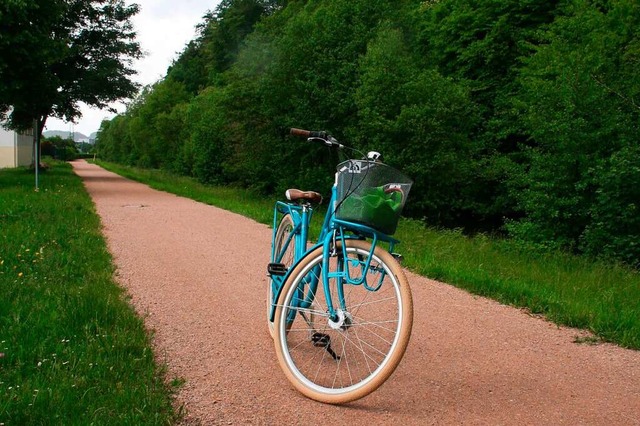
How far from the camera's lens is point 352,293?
141 inches

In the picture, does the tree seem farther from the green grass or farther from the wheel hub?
the wheel hub

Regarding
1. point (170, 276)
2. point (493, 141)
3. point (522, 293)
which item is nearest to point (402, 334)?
point (522, 293)

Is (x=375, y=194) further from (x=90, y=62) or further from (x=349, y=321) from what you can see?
(x=90, y=62)

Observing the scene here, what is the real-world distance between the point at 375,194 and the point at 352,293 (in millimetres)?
637

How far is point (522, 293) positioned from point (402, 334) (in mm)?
3262

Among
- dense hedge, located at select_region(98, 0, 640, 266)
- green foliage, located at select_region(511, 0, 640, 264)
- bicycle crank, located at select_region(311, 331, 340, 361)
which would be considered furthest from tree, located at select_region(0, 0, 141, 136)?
bicycle crank, located at select_region(311, 331, 340, 361)

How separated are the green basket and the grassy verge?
1.39 meters

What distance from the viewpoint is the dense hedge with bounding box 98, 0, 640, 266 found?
13.7 metres

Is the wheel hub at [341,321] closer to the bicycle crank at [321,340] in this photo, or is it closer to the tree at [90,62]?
the bicycle crank at [321,340]

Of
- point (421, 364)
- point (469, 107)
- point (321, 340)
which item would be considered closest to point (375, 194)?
point (321, 340)

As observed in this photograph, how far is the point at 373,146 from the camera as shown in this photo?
709 inches

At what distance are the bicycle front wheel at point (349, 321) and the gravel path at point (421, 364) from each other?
146 millimetres

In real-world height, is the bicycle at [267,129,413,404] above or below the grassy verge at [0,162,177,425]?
above

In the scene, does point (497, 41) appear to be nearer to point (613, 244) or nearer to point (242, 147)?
point (242, 147)
